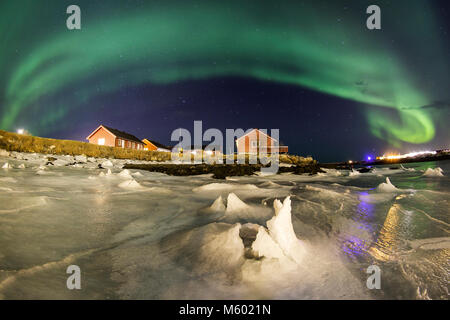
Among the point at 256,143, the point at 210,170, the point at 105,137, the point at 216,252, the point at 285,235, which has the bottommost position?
the point at 216,252

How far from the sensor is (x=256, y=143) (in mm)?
36875

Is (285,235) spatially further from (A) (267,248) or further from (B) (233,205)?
(B) (233,205)

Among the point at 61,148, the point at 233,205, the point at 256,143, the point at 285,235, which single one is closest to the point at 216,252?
the point at 285,235

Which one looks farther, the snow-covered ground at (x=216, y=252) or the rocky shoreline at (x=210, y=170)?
the rocky shoreline at (x=210, y=170)

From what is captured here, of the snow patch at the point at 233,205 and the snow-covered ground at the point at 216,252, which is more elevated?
the snow patch at the point at 233,205

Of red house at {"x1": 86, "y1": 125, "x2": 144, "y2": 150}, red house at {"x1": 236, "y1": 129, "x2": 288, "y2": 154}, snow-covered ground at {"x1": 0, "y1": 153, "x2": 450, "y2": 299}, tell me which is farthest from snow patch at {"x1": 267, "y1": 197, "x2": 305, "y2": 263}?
red house at {"x1": 86, "y1": 125, "x2": 144, "y2": 150}

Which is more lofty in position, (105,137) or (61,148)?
(105,137)

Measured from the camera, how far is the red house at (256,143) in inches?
1450

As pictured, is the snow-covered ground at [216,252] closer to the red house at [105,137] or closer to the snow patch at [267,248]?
the snow patch at [267,248]

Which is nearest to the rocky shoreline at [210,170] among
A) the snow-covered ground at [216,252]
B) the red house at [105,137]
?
the snow-covered ground at [216,252]

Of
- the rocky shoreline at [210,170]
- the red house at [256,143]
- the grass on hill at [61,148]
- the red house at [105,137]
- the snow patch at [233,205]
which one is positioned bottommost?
the snow patch at [233,205]

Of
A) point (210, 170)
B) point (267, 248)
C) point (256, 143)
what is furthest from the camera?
point (256, 143)

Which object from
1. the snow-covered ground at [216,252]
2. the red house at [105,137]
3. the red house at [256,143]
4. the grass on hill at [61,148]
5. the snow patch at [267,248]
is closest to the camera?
the snow-covered ground at [216,252]
